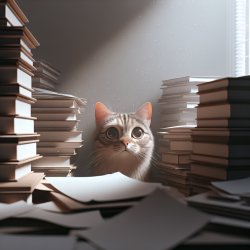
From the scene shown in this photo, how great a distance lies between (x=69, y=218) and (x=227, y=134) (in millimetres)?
490

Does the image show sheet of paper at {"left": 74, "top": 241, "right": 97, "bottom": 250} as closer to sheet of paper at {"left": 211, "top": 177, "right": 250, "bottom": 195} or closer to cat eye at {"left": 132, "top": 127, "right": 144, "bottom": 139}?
sheet of paper at {"left": 211, "top": 177, "right": 250, "bottom": 195}

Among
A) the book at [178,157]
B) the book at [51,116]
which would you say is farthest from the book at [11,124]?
the book at [178,157]

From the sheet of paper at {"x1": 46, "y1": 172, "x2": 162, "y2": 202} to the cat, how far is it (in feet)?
1.59

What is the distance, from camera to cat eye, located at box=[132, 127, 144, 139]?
5.28 ft

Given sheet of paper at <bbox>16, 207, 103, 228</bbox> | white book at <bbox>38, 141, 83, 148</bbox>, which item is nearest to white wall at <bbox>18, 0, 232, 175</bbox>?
white book at <bbox>38, 141, 83, 148</bbox>

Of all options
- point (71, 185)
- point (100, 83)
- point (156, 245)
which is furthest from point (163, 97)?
point (156, 245)

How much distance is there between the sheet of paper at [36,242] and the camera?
0.59 m

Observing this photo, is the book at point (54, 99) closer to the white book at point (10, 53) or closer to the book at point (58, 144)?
the book at point (58, 144)

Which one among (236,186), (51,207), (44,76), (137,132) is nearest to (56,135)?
(44,76)

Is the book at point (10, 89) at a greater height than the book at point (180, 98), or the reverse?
the book at point (180, 98)

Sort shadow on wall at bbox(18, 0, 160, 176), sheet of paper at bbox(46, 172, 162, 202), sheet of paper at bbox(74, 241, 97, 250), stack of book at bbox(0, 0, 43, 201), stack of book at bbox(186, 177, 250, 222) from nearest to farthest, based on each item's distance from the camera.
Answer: sheet of paper at bbox(74, 241, 97, 250) < stack of book at bbox(186, 177, 250, 222) < sheet of paper at bbox(46, 172, 162, 202) < stack of book at bbox(0, 0, 43, 201) < shadow on wall at bbox(18, 0, 160, 176)

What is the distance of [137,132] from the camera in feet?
5.30

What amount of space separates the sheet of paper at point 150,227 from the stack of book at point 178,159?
0.51 meters

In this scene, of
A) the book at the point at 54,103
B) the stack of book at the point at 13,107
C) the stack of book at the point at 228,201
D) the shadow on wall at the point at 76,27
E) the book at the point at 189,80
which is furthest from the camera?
the shadow on wall at the point at 76,27
